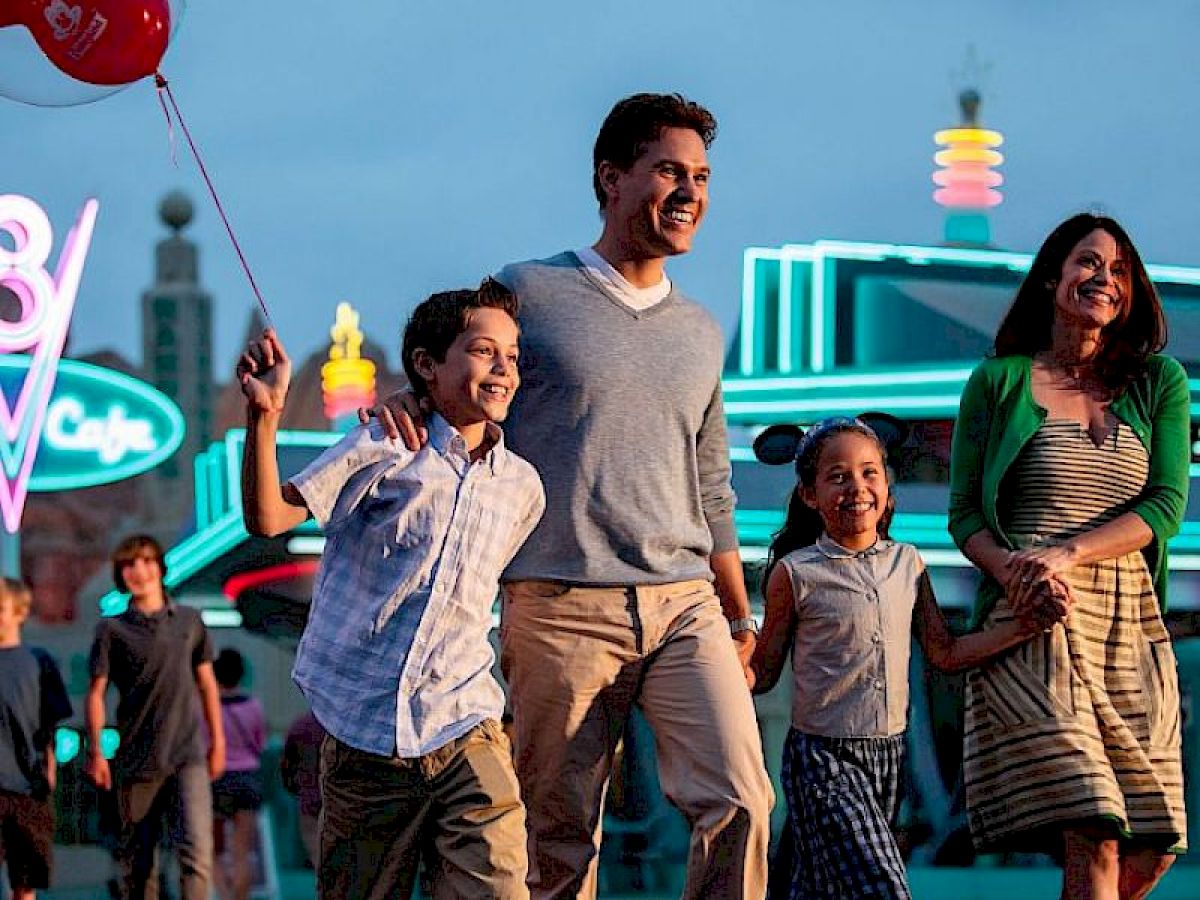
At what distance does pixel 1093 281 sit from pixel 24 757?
187 inches

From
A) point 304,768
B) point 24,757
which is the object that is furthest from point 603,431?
point 304,768

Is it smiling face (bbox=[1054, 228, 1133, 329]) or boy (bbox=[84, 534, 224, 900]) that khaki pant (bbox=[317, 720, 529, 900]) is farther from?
boy (bbox=[84, 534, 224, 900])

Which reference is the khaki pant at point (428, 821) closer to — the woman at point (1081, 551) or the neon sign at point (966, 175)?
the woman at point (1081, 551)

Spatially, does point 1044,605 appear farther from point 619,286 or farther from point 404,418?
point 404,418

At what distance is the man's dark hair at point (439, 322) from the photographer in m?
5.08

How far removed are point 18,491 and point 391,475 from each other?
55.1ft

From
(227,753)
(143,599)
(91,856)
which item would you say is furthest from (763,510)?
(91,856)

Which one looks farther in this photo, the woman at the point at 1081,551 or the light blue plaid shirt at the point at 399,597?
the woman at the point at 1081,551

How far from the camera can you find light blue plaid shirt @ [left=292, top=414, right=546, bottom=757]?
189 inches

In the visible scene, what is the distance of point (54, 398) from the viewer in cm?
2473

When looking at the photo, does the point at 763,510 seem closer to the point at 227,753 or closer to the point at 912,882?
the point at 912,882

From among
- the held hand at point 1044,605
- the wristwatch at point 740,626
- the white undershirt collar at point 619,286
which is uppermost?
the white undershirt collar at point 619,286

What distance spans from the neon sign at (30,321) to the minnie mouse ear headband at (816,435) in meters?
13.2

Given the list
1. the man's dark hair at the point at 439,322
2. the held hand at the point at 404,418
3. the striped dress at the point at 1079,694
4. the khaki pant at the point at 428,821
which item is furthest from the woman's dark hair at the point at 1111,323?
the khaki pant at the point at 428,821
